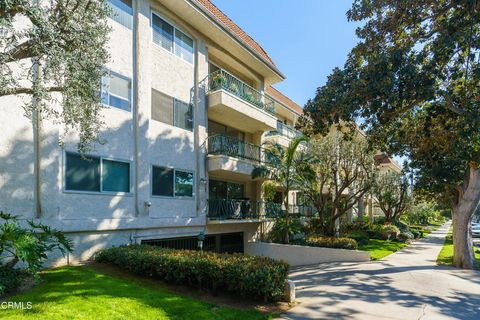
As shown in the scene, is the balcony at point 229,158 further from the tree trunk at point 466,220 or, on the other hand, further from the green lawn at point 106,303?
the tree trunk at point 466,220

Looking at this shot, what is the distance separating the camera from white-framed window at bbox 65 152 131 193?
10.1 metres

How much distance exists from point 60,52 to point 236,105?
1036cm

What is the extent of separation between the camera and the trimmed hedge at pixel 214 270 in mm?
7348

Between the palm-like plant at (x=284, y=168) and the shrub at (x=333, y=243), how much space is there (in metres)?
1.36

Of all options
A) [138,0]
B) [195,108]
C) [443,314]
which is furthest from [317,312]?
[138,0]

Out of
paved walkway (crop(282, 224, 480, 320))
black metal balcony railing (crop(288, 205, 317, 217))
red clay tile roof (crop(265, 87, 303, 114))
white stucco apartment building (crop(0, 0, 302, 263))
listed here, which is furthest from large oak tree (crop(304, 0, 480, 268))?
red clay tile roof (crop(265, 87, 303, 114))

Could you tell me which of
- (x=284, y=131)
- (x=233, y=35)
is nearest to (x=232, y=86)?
(x=233, y=35)

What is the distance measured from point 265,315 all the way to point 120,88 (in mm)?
9028

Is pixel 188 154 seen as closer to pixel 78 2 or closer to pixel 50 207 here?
pixel 50 207

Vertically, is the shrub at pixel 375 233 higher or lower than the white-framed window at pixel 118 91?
lower

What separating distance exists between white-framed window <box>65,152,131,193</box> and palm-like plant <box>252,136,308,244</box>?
7257 millimetres

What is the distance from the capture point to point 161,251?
983 cm

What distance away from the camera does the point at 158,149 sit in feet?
43.2

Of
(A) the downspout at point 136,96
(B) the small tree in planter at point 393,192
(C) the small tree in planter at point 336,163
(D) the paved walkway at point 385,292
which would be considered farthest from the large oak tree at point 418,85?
(B) the small tree in planter at point 393,192
